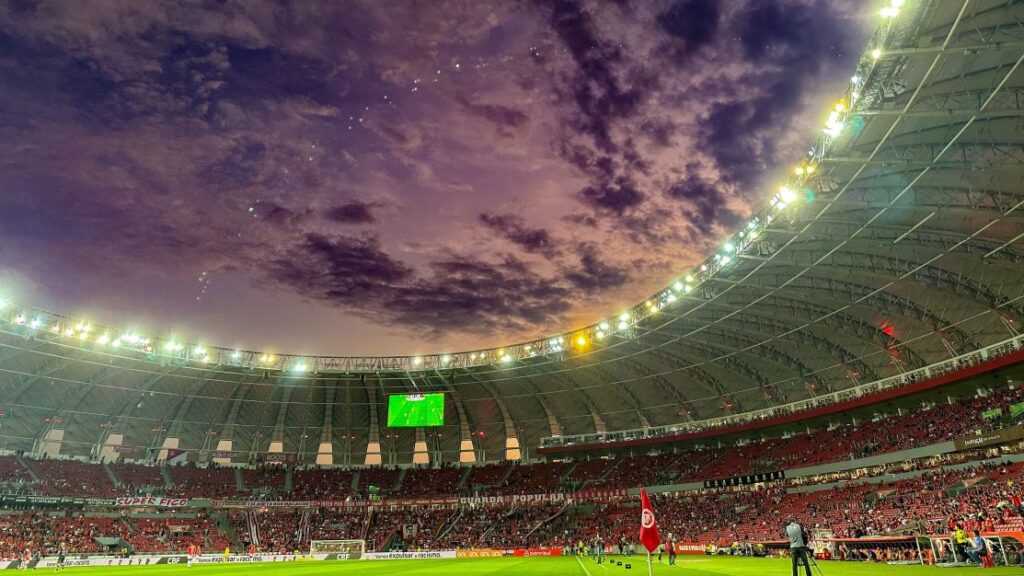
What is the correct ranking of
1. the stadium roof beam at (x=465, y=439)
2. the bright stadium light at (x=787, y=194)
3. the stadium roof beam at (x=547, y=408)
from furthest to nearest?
1. the stadium roof beam at (x=465, y=439)
2. the stadium roof beam at (x=547, y=408)
3. the bright stadium light at (x=787, y=194)

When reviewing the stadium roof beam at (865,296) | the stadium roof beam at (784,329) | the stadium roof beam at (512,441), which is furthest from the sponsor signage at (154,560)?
the stadium roof beam at (865,296)

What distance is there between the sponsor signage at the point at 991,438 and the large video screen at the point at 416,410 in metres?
46.6

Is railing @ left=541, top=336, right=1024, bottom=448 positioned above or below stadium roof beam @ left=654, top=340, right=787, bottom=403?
below

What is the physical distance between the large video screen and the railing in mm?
16570

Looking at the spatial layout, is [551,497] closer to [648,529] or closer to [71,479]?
[71,479]

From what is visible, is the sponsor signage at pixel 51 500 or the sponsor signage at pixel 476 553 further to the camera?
the sponsor signage at pixel 476 553

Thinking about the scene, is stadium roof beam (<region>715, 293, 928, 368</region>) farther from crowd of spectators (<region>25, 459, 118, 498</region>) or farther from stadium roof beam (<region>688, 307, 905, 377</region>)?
crowd of spectators (<region>25, 459, 118, 498</region>)

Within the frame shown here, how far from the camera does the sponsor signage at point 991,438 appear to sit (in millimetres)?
37500

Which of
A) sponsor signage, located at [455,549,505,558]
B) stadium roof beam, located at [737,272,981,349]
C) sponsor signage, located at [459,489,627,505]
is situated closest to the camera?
stadium roof beam, located at [737,272,981,349]

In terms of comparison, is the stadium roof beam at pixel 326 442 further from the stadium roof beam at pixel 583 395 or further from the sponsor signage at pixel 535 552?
the stadium roof beam at pixel 583 395

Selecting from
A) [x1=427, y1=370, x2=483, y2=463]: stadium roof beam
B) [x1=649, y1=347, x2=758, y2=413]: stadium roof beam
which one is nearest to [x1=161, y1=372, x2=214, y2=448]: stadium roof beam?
[x1=427, y1=370, x2=483, y2=463]: stadium roof beam

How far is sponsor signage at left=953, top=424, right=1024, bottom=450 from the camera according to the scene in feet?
123

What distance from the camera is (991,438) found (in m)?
39.1

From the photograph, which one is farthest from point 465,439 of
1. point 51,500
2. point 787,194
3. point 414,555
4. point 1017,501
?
point 1017,501
